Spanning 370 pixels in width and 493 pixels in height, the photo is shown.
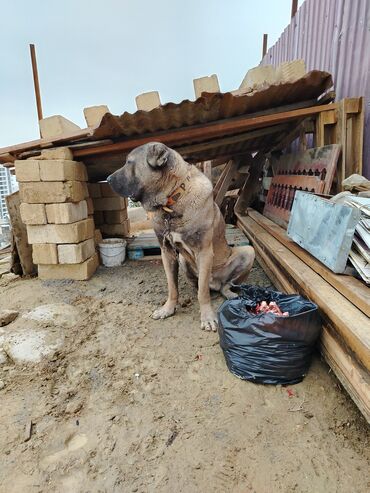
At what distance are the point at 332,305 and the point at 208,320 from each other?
1444mm

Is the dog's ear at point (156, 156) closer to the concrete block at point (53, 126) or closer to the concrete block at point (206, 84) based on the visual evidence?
the concrete block at point (206, 84)

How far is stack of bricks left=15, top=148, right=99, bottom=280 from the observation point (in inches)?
171

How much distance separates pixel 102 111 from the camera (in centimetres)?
422

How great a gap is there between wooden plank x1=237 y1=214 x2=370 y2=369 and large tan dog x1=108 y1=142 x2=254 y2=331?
880mm

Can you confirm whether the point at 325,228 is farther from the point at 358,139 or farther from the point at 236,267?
the point at 358,139

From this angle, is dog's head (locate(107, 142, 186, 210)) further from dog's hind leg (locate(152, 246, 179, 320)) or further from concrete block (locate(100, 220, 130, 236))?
concrete block (locate(100, 220, 130, 236))

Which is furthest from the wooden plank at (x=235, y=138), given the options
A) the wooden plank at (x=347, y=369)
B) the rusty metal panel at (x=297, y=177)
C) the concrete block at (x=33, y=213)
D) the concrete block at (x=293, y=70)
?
the wooden plank at (x=347, y=369)

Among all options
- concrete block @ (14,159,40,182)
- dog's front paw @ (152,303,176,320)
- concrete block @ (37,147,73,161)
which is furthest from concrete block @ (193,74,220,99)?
dog's front paw @ (152,303,176,320)

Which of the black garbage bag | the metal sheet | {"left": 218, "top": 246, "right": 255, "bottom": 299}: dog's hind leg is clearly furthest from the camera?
{"left": 218, "top": 246, "right": 255, "bottom": 299}: dog's hind leg

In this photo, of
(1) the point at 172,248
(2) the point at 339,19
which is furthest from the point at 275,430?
(2) the point at 339,19

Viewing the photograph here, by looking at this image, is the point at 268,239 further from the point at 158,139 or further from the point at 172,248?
the point at 158,139

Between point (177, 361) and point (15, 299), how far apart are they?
8.98ft

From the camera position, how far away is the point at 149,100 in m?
3.79

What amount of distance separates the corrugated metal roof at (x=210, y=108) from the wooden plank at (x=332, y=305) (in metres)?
1.96
